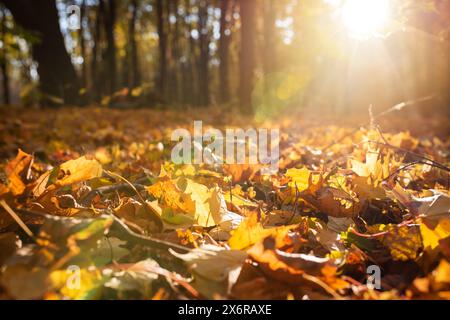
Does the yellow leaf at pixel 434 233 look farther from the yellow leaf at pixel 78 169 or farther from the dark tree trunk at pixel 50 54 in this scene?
the dark tree trunk at pixel 50 54

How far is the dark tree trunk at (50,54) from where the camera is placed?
9.92 metres

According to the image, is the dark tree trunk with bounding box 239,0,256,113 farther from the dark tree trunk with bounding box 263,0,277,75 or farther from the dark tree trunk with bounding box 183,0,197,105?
the dark tree trunk with bounding box 183,0,197,105

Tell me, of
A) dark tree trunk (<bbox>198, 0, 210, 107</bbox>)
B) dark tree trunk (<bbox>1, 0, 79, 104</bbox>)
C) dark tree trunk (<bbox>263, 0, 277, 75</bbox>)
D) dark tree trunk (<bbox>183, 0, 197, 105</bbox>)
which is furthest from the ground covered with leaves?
dark tree trunk (<bbox>183, 0, 197, 105</bbox>)

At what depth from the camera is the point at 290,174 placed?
57.6 inches

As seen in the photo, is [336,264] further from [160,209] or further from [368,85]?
[368,85]

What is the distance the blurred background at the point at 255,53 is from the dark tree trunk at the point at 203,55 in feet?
0.21

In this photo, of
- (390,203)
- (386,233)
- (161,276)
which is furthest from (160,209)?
(390,203)

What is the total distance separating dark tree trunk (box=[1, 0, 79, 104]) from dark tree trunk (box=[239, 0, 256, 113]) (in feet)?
14.1

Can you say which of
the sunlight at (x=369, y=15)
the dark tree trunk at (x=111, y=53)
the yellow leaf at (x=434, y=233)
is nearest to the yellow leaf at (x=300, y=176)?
the yellow leaf at (x=434, y=233)

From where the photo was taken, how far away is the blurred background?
3.75m

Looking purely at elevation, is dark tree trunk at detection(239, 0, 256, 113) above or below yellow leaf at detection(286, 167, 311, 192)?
above

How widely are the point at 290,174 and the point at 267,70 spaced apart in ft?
64.5

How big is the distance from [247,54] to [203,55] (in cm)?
1094

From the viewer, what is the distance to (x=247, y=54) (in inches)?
429
